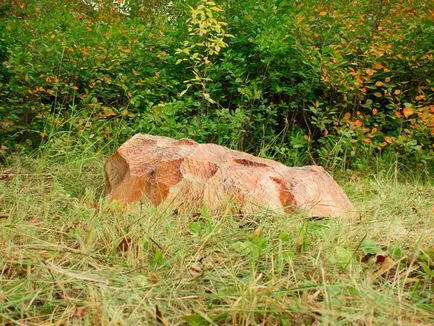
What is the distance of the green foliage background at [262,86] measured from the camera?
448 cm

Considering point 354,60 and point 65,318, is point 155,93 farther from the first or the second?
point 65,318

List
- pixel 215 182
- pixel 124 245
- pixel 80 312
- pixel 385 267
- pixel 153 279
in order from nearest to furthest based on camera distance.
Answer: pixel 80 312 → pixel 153 279 → pixel 385 267 → pixel 124 245 → pixel 215 182

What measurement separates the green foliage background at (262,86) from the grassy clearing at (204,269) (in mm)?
1765

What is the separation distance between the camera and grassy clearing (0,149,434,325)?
157 centimetres

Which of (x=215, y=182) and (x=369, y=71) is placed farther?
(x=369, y=71)

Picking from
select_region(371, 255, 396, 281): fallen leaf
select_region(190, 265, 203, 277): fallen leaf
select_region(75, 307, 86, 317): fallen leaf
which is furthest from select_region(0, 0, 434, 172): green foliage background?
select_region(75, 307, 86, 317): fallen leaf

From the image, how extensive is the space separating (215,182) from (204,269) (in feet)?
3.55

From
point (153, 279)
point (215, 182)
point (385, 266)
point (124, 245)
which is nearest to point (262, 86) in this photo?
point (215, 182)

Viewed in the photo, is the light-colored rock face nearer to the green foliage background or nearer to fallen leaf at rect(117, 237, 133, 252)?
fallen leaf at rect(117, 237, 133, 252)

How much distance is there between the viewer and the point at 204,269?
187 cm

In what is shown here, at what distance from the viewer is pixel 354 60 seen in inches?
187

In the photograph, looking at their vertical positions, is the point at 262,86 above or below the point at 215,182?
above

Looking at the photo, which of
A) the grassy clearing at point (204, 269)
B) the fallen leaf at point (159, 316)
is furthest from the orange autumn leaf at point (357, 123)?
the fallen leaf at point (159, 316)

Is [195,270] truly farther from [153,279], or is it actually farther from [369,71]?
[369,71]
